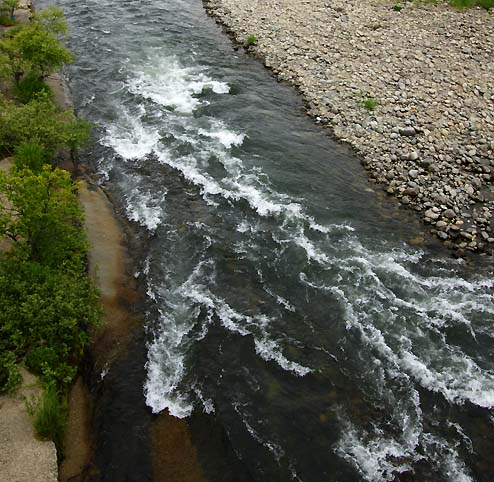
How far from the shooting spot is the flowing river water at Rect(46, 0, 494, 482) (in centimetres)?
1440

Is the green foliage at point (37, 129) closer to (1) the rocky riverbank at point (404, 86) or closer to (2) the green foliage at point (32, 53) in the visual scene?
(2) the green foliage at point (32, 53)

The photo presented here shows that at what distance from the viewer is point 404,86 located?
28734 mm

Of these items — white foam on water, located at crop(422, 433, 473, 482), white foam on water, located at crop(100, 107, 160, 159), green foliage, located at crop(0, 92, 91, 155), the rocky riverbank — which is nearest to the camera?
white foam on water, located at crop(422, 433, 473, 482)

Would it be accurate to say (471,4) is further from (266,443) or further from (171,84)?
(266,443)

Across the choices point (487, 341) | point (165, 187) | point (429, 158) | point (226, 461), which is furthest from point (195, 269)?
point (429, 158)

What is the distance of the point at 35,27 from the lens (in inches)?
1056

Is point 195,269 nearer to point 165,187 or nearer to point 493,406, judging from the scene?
point 165,187

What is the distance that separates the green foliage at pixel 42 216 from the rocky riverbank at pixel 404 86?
14.3 m

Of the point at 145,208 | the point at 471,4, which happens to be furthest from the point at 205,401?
the point at 471,4

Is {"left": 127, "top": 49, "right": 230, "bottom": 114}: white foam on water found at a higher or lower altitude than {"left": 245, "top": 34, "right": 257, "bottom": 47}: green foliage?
lower

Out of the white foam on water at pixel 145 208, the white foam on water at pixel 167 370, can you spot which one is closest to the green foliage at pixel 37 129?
the white foam on water at pixel 145 208

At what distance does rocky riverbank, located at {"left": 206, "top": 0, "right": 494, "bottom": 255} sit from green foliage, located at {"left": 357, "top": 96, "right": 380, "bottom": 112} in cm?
6

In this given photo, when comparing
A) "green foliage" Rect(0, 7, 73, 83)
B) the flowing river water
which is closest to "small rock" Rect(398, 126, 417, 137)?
the flowing river water

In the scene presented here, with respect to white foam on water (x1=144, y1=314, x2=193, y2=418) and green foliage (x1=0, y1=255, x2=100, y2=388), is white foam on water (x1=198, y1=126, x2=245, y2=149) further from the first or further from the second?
green foliage (x1=0, y1=255, x2=100, y2=388)
